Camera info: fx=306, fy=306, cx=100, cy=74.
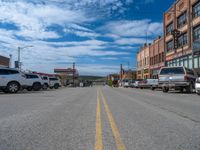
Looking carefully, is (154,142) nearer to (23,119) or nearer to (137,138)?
(137,138)

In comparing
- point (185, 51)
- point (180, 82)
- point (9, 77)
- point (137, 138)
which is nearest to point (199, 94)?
point (180, 82)

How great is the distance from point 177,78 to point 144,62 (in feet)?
173

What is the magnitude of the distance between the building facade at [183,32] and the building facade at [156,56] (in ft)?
11.6

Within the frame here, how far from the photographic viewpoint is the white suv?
79.8ft

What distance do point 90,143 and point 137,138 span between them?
1083 mm

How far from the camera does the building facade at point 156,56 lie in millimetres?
61731

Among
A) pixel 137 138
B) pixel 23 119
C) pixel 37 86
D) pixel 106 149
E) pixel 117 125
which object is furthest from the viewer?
pixel 37 86

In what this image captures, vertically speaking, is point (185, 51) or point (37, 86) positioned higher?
point (185, 51)

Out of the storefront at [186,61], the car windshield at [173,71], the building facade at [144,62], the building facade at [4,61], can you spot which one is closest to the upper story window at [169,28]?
the storefront at [186,61]

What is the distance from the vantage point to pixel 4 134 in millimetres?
6844

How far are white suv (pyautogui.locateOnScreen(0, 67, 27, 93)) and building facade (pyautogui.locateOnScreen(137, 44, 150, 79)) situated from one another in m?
52.6

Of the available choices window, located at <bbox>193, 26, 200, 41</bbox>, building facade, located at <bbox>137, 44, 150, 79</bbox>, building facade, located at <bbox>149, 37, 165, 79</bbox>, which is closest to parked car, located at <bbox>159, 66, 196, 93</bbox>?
window, located at <bbox>193, 26, 200, 41</bbox>

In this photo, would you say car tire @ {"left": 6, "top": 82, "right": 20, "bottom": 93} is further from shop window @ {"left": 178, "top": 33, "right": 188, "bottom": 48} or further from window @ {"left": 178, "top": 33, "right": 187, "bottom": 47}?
window @ {"left": 178, "top": 33, "right": 187, "bottom": 47}

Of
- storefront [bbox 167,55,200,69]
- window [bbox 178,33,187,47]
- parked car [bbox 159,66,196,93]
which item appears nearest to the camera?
parked car [bbox 159,66,196,93]
